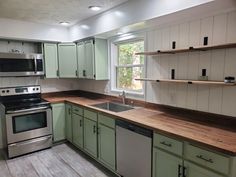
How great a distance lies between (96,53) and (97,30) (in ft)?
1.40

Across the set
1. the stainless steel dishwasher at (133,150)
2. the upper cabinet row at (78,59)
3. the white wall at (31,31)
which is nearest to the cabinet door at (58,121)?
the upper cabinet row at (78,59)

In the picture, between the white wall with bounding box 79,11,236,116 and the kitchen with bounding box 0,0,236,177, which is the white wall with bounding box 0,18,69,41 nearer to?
the kitchen with bounding box 0,0,236,177

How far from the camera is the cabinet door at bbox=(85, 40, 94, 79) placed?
3.44 metres

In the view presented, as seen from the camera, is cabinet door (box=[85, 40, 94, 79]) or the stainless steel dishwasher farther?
cabinet door (box=[85, 40, 94, 79])

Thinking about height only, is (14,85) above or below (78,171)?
above

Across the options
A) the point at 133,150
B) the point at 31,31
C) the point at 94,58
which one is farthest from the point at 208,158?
the point at 31,31

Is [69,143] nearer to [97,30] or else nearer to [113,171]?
[113,171]

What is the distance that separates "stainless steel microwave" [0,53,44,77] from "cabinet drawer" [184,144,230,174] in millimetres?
3128

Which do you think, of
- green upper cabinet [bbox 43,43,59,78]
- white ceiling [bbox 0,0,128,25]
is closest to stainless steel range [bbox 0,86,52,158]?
green upper cabinet [bbox 43,43,59,78]

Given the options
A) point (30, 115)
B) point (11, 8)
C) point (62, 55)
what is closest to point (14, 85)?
point (30, 115)

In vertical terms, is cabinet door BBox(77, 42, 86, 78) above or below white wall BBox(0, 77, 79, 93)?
above

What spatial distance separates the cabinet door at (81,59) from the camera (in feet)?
12.2

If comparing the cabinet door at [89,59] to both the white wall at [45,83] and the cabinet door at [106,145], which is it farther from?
the cabinet door at [106,145]

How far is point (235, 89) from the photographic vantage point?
1898mm
